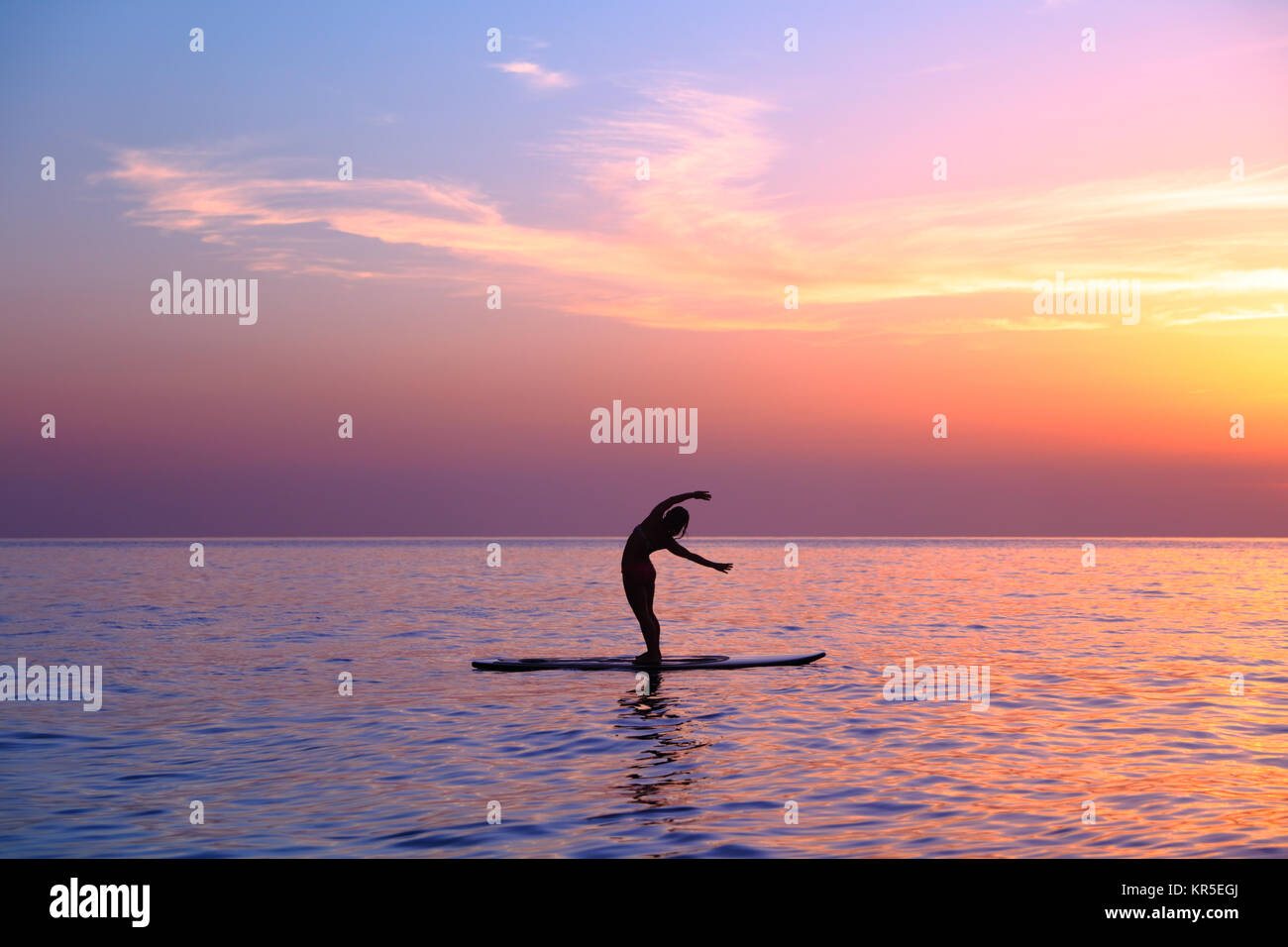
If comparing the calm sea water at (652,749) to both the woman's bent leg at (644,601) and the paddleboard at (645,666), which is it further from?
the woman's bent leg at (644,601)

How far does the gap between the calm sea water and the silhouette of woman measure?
0.97 metres

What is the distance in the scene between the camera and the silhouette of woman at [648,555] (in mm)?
19812

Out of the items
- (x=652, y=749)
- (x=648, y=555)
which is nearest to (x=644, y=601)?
(x=648, y=555)

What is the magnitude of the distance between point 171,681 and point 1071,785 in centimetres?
1633

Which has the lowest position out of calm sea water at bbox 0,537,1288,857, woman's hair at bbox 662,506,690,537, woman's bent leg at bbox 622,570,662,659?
calm sea water at bbox 0,537,1288,857

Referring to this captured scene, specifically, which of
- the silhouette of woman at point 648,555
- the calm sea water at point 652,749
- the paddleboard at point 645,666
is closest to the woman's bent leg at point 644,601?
the silhouette of woman at point 648,555

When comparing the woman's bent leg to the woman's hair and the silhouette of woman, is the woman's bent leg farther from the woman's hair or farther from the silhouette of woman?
the woman's hair

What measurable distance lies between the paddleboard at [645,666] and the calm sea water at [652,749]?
10.2 inches

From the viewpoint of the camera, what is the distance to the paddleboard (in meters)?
20.4

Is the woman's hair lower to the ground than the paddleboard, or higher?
higher

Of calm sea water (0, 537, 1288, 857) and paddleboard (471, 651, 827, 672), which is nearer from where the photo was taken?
calm sea water (0, 537, 1288, 857)

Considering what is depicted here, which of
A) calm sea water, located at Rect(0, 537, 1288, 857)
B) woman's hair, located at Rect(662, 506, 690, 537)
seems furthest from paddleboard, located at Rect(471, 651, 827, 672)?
woman's hair, located at Rect(662, 506, 690, 537)

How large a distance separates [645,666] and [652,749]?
6619 millimetres

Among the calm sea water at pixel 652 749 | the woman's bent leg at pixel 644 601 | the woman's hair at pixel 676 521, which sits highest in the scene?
the woman's hair at pixel 676 521
